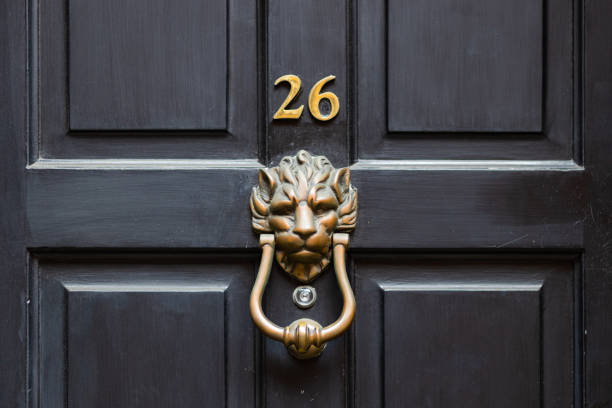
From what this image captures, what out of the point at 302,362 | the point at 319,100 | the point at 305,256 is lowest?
the point at 302,362

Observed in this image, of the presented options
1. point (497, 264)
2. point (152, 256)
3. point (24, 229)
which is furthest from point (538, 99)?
point (24, 229)

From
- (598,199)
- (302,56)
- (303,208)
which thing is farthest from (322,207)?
(598,199)

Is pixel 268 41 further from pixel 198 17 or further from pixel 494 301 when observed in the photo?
pixel 494 301

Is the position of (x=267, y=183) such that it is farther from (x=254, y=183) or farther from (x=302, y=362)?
(x=302, y=362)

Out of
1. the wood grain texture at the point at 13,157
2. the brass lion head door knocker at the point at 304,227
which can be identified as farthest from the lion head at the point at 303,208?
the wood grain texture at the point at 13,157

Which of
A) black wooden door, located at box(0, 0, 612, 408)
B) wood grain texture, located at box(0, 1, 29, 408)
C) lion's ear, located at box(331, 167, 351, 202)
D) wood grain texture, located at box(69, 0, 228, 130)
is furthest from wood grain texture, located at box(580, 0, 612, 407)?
wood grain texture, located at box(0, 1, 29, 408)

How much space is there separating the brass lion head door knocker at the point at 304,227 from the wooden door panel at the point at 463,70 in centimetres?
6

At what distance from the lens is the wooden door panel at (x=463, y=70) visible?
1.83ft

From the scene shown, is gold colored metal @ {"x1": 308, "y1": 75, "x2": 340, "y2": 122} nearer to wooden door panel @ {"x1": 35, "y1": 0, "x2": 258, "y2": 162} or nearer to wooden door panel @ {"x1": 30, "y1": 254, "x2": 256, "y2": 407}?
wooden door panel @ {"x1": 35, "y1": 0, "x2": 258, "y2": 162}

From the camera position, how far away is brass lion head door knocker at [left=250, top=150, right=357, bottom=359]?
1.67 feet

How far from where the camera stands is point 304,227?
0.52 metres

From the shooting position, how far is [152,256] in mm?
561

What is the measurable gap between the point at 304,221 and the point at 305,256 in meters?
0.03

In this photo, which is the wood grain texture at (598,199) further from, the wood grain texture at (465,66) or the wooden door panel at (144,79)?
the wooden door panel at (144,79)
